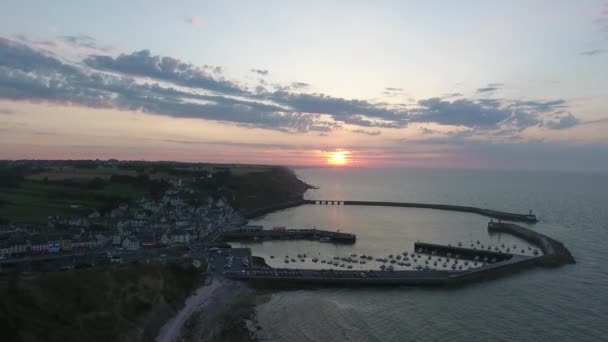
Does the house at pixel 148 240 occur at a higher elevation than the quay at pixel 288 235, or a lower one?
higher

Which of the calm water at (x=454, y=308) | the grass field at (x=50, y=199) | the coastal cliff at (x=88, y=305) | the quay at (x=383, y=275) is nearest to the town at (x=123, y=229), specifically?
the grass field at (x=50, y=199)

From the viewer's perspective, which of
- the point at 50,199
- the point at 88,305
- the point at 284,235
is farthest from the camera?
the point at 50,199

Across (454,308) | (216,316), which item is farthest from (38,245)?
(454,308)

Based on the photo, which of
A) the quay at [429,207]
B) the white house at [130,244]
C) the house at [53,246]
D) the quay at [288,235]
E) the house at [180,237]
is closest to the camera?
A: the house at [53,246]

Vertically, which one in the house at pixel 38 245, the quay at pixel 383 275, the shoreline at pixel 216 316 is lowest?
the shoreline at pixel 216 316

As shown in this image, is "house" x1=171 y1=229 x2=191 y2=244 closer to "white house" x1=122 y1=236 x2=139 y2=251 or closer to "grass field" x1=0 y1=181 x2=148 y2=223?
"white house" x1=122 y1=236 x2=139 y2=251

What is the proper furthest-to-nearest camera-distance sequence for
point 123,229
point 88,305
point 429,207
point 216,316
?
point 429,207 → point 123,229 → point 216,316 → point 88,305

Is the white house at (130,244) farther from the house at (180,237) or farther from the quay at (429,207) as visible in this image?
the quay at (429,207)

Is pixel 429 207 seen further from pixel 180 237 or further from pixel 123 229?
pixel 123 229
